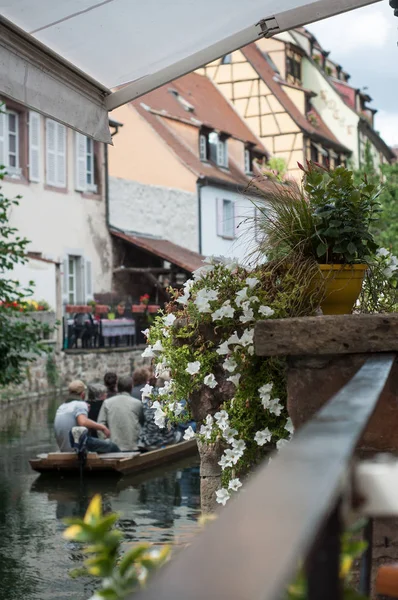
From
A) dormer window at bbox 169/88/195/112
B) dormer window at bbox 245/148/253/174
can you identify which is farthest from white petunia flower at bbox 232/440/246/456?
dormer window at bbox 245/148/253/174

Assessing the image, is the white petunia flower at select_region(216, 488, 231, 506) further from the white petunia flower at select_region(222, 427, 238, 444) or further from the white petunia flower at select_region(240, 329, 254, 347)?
the white petunia flower at select_region(240, 329, 254, 347)

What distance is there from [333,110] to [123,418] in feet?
128

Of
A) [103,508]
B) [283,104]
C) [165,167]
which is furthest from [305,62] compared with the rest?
[103,508]

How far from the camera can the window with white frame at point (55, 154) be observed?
89.2 ft

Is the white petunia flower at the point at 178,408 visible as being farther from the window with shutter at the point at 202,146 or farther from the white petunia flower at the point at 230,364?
the window with shutter at the point at 202,146

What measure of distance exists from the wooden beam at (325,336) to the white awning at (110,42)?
1.37m

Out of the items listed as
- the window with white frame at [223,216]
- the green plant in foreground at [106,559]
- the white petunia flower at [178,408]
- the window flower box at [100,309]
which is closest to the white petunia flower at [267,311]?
the white petunia flower at [178,408]

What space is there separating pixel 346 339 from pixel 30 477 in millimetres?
8531

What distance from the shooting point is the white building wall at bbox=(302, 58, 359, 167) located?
1896 inches

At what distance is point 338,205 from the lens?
4504 millimetres

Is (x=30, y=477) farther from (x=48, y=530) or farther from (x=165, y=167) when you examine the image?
(x=165, y=167)

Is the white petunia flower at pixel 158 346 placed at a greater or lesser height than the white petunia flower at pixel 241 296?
lesser

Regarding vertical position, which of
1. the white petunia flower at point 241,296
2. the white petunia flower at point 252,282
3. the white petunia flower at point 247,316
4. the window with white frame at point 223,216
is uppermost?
the window with white frame at point 223,216

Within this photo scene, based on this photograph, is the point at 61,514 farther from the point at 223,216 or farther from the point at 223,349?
the point at 223,216
